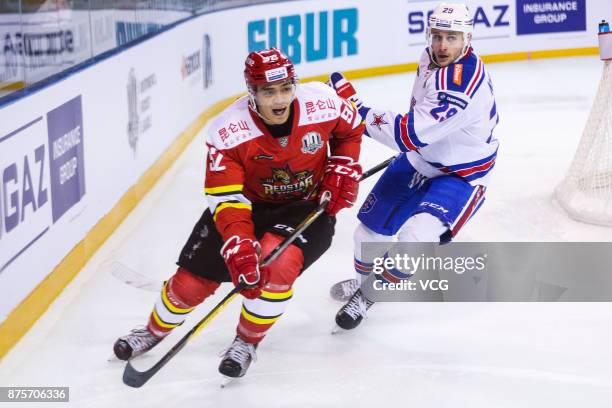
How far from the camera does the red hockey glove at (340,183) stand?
3006 millimetres

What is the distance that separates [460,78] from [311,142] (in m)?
0.60

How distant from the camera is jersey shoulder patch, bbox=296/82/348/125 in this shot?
288cm

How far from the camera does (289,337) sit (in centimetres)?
326

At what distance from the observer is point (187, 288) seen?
2877 millimetres

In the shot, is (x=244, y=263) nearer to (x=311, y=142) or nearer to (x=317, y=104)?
(x=311, y=142)

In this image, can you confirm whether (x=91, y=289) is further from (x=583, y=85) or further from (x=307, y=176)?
(x=583, y=85)

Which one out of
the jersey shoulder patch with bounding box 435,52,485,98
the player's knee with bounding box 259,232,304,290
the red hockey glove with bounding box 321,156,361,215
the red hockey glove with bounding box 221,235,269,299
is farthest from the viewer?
the jersey shoulder patch with bounding box 435,52,485,98

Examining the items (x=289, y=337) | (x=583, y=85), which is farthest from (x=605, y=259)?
(x=583, y=85)

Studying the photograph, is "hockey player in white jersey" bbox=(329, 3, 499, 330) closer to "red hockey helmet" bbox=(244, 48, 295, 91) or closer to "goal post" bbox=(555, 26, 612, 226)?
"red hockey helmet" bbox=(244, 48, 295, 91)

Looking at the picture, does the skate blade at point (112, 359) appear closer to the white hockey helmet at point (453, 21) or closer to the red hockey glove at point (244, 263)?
the red hockey glove at point (244, 263)

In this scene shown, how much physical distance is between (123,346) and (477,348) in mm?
1199

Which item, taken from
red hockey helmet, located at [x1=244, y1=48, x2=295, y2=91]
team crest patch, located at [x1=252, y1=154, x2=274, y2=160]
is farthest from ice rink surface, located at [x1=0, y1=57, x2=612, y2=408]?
red hockey helmet, located at [x1=244, y1=48, x2=295, y2=91]

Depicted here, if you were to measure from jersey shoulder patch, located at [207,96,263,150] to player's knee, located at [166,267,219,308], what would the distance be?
431 millimetres

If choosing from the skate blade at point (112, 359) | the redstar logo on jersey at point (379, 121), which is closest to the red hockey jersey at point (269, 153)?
the redstar logo on jersey at point (379, 121)
